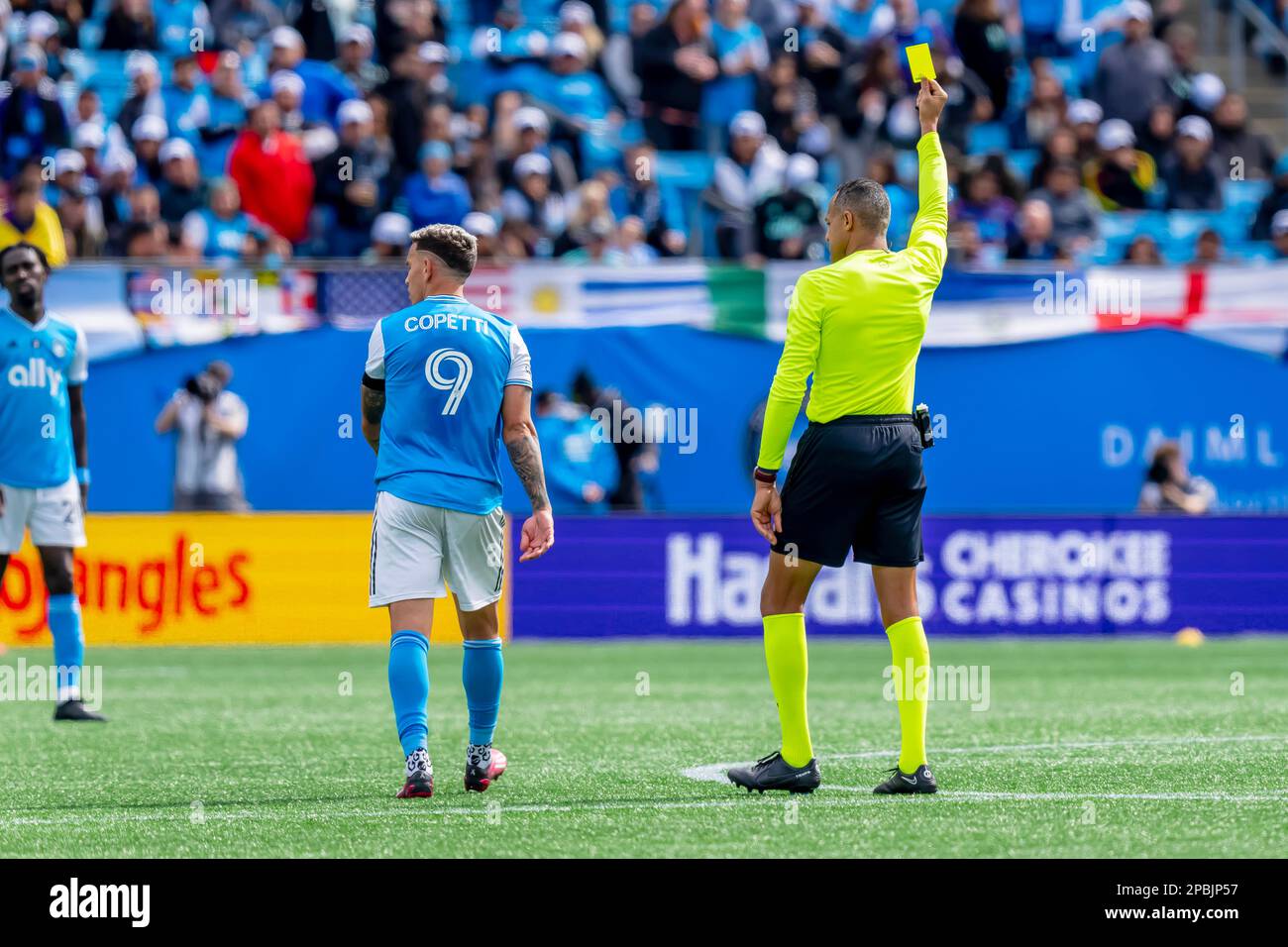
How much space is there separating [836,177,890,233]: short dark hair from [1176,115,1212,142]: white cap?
47.6 feet

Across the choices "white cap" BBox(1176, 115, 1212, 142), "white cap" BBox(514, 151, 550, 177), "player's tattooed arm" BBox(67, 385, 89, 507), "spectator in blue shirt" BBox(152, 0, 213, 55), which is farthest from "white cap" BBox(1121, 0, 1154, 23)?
"player's tattooed arm" BBox(67, 385, 89, 507)

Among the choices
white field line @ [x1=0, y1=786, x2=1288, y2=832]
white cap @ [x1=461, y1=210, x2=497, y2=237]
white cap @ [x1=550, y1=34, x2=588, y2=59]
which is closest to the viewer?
white field line @ [x1=0, y1=786, x2=1288, y2=832]

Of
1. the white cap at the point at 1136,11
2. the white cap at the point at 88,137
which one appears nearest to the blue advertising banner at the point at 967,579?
the white cap at the point at 88,137

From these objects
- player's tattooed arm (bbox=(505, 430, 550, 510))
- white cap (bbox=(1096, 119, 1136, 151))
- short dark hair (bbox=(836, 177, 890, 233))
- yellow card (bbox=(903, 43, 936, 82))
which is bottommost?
player's tattooed arm (bbox=(505, 430, 550, 510))

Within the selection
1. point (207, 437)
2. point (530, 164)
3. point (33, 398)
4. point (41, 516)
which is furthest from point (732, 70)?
point (41, 516)

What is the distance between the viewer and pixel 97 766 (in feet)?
31.0

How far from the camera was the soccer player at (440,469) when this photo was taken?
26.6ft

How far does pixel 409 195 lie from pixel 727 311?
3486 millimetres

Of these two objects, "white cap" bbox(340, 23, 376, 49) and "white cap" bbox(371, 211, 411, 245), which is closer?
"white cap" bbox(371, 211, 411, 245)

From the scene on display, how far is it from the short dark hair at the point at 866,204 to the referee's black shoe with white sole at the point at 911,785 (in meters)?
2.05

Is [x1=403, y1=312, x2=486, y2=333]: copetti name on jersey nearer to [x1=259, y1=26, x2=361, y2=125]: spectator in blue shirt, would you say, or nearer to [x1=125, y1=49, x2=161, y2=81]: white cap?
[x1=259, y1=26, x2=361, y2=125]: spectator in blue shirt

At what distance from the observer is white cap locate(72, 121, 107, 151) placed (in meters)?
20.5

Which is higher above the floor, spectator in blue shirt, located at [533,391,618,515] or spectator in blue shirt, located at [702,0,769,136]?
spectator in blue shirt, located at [702,0,769,136]
